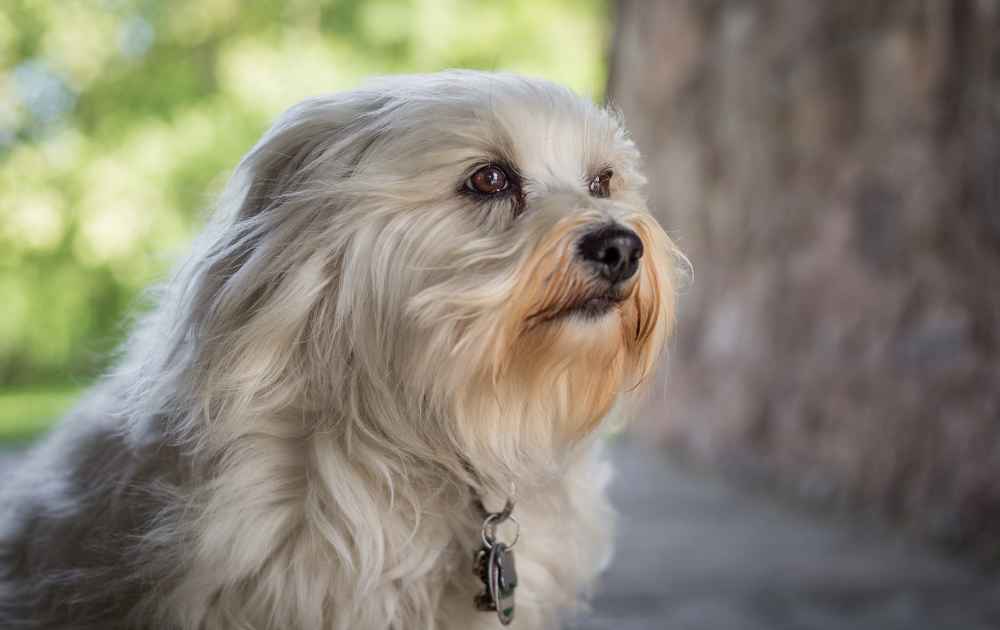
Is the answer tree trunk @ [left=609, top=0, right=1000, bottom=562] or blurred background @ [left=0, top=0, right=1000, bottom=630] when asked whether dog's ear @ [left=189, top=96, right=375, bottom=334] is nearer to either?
blurred background @ [left=0, top=0, right=1000, bottom=630]

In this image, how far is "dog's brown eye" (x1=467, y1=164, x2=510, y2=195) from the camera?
1.86 meters

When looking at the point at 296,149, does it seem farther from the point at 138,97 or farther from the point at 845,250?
the point at 138,97

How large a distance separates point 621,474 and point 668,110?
2.20 meters

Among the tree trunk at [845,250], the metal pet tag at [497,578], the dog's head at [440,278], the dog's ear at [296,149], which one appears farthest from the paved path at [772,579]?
the dog's ear at [296,149]

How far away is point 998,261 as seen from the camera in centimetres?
341

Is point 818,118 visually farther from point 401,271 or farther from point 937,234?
point 401,271

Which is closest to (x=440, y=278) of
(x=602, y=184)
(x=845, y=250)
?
(x=602, y=184)

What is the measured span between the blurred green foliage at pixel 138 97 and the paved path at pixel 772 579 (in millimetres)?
6087

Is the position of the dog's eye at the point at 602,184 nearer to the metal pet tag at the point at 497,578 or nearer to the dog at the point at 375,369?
the dog at the point at 375,369

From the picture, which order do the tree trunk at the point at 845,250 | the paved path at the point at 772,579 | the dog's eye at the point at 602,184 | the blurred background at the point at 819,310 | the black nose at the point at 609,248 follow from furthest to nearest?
the tree trunk at the point at 845,250, the blurred background at the point at 819,310, the paved path at the point at 772,579, the dog's eye at the point at 602,184, the black nose at the point at 609,248

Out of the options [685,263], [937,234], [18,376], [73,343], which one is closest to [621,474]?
[937,234]

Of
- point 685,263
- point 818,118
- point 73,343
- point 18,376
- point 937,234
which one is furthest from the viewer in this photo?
point 18,376

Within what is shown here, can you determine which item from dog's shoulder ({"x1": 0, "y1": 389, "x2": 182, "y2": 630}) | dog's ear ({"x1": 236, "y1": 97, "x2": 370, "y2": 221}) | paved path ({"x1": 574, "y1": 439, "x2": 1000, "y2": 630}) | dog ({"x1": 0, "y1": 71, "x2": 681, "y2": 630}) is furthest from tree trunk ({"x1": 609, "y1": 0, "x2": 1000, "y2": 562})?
dog's shoulder ({"x1": 0, "y1": 389, "x2": 182, "y2": 630})

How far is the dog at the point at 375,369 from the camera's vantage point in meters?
1.77
